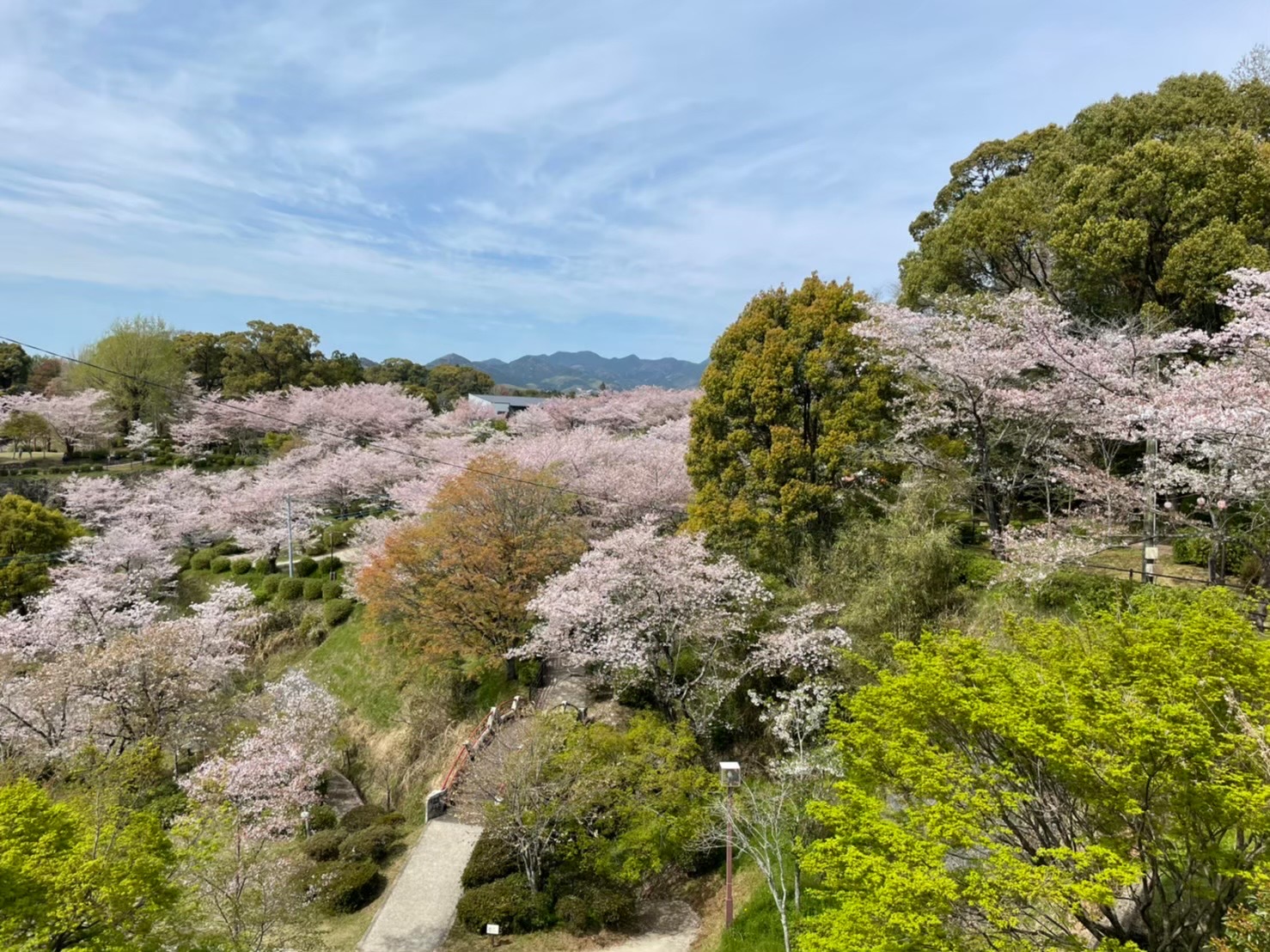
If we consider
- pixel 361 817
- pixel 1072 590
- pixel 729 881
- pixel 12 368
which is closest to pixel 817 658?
pixel 729 881

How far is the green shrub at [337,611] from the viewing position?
2300 cm

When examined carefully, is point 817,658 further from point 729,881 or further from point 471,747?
point 471,747

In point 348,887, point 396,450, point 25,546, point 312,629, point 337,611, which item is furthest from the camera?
point 396,450

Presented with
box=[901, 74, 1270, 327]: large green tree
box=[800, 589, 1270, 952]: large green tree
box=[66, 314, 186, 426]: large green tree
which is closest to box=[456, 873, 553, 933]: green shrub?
box=[800, 589, 1270, 952]: large green tree

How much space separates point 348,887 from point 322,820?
12.3ft

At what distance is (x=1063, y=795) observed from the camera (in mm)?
5941

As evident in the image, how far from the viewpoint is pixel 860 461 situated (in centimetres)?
1445

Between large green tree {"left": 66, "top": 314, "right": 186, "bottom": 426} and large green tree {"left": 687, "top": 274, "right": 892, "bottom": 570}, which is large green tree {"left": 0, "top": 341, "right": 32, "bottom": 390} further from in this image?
large green tree {"left": 687, "top": 274, "right": 892, "bottom": 570}

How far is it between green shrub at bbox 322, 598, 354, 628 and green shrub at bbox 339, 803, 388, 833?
9.19 m

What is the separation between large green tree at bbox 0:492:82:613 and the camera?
22781 millimetres

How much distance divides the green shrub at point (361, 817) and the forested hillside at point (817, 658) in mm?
87

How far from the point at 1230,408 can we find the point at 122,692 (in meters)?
22.1

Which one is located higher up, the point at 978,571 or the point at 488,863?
the point at 978,571

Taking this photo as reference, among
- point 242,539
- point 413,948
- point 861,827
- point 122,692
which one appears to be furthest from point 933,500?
point 242,539
